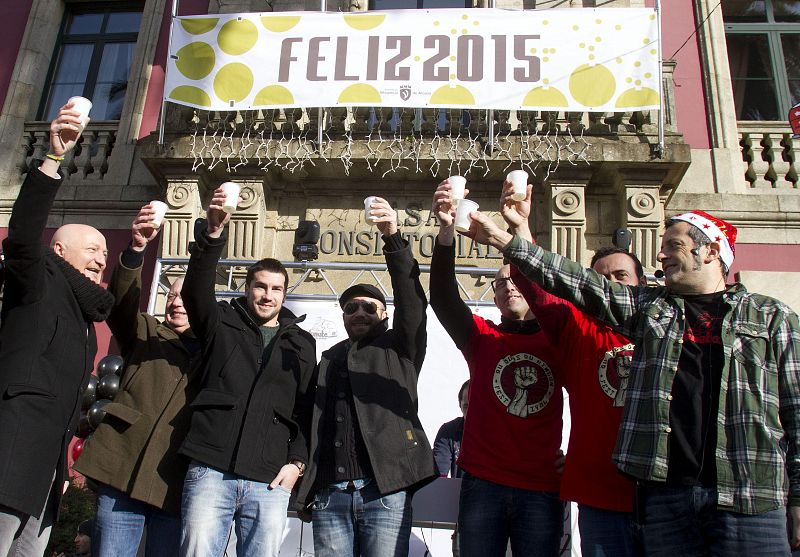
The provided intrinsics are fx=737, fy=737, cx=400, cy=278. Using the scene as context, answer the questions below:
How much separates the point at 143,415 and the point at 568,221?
5.16m

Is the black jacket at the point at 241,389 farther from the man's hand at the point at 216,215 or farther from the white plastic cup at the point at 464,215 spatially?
the white plastic cup at the point at 464,215

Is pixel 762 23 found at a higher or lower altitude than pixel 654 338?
higher

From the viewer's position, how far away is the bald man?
2.52 meters

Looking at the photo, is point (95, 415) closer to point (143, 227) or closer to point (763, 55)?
point (143, 227)

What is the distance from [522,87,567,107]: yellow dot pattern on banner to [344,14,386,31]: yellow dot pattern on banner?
1.63 metres

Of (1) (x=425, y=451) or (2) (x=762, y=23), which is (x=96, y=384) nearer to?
(1) (x=425, y=451)

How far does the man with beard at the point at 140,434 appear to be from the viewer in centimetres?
300

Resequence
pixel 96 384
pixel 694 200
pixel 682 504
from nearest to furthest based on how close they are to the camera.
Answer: pixel 682 504
pixel 96 384
pixel 694 200

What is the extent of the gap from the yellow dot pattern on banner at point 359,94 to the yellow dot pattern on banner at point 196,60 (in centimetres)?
139

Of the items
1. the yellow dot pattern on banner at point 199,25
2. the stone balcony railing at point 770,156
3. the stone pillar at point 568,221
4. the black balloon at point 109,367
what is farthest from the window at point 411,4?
the black balloon at point 109,367

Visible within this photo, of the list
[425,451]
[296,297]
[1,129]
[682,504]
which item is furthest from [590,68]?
[1,129]

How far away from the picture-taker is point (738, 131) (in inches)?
318

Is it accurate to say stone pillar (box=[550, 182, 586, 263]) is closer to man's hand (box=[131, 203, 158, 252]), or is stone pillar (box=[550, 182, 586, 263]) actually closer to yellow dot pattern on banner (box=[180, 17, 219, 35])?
yellow dot pattern on banner (box=[180, 17, 219, 35])

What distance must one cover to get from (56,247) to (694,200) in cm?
654
